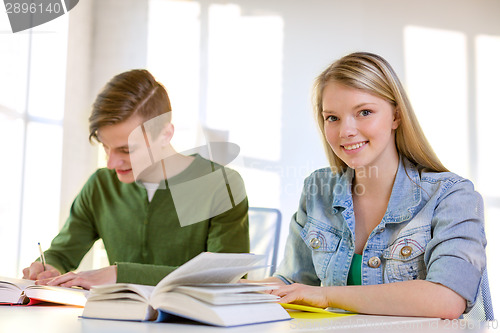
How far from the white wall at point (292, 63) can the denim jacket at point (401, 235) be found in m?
2.19

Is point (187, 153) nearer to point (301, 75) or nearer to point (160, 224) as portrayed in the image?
point (160, 224)

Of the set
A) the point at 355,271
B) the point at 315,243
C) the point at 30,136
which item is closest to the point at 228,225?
the point at 315,243

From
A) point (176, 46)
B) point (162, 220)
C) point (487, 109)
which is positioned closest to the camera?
point (162, 220)

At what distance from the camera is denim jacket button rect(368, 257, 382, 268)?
125 centimetres

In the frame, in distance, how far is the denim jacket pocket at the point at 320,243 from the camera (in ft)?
4.40

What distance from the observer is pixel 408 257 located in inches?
47.3

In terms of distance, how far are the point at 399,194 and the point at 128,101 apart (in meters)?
0.77

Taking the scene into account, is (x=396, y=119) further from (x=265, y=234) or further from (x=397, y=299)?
(x=265, y=234)

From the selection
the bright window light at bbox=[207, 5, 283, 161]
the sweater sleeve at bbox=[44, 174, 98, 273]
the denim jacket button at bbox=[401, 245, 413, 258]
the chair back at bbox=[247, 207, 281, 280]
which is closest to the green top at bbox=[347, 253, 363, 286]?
the denim jacket button at bbox=[401, 245, 413, 258]

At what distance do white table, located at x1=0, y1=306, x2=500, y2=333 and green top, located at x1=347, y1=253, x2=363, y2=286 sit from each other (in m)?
0.31

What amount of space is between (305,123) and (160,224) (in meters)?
2.17

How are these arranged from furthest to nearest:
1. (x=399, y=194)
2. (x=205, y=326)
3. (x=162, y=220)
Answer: (x=162, y=220) < (x=399, y=194) < (x=205, y=326)

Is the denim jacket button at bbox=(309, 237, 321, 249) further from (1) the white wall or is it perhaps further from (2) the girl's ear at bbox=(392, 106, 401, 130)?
(1) the white wall

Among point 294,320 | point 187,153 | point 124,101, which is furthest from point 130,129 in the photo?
point 294,320
